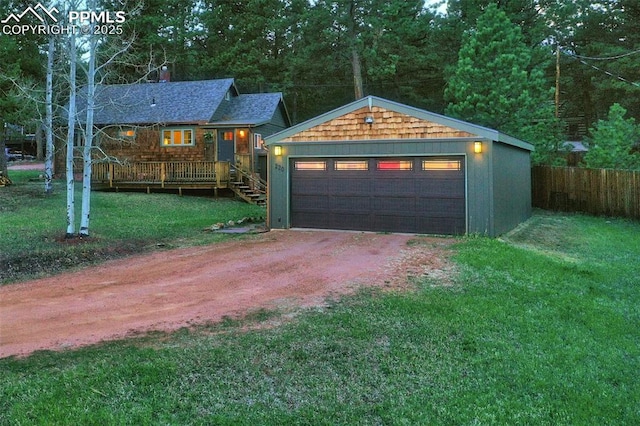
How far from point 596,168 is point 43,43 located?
2051 centimetres

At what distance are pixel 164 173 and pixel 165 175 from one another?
0.09 meters

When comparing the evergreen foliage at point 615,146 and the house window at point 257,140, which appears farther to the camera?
the house window at point 257,140

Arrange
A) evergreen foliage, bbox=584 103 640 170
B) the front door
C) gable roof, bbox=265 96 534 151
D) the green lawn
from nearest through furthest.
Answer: the green lawn < gable roof, bbox=265 96 534 151 < evergreen foliage, bbox=584 103 640 170 < the front door

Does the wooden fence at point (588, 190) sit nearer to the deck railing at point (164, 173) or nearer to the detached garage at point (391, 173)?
the detached garage at point (391, 173)

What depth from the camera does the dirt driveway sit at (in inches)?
191

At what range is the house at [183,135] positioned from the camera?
19.3 m

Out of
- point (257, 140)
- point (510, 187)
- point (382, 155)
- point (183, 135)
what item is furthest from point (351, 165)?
point (183, 135)

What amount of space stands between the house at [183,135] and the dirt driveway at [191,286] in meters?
10.2

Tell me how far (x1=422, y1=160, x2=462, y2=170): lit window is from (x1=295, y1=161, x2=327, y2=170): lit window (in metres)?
2.48

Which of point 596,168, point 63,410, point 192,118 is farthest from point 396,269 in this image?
point 192,118

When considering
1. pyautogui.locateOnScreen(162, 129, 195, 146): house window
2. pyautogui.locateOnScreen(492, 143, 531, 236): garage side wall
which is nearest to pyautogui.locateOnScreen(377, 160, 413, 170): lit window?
pyautogui.locateOnScreen(492, 143, 531, 236): garage side wall

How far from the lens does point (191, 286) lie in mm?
6645

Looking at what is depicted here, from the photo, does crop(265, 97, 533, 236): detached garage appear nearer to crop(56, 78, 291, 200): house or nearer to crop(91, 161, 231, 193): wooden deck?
crop(91, 161, 231, 193): wooden deck


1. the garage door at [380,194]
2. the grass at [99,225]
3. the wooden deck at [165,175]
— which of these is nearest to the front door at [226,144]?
the wooden deck at [165,175]
